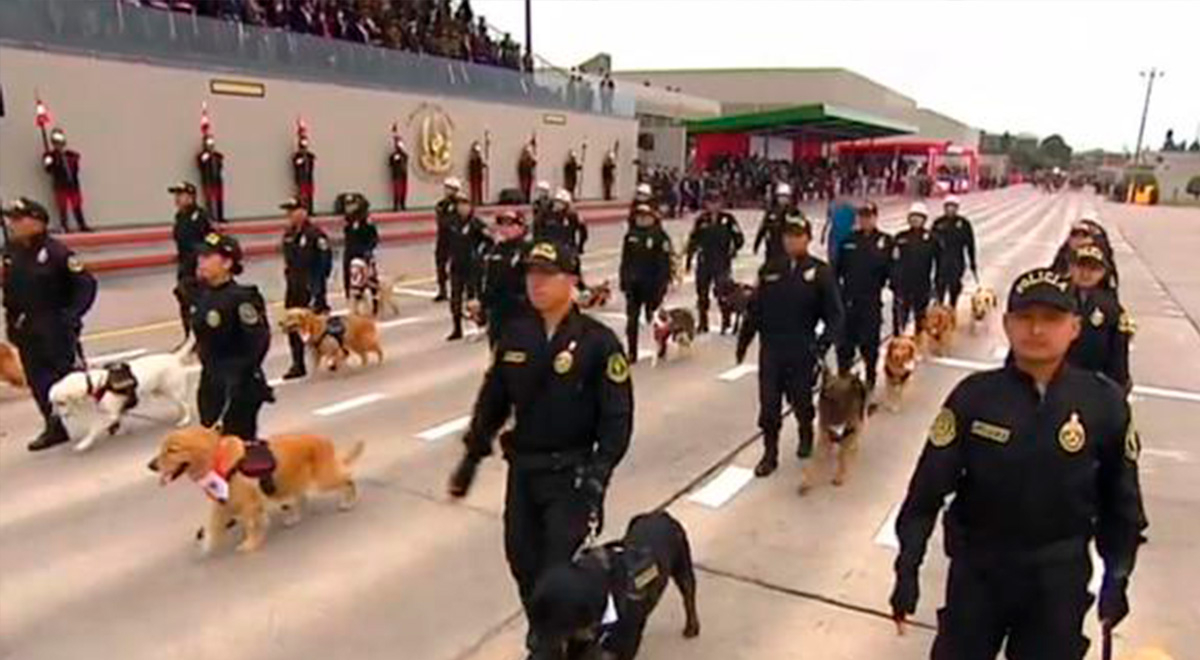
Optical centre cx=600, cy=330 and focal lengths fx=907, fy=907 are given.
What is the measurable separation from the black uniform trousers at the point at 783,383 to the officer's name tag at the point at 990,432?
152 inches

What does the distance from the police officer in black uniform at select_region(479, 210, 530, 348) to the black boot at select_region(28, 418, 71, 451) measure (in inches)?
149

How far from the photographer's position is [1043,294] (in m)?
2.87

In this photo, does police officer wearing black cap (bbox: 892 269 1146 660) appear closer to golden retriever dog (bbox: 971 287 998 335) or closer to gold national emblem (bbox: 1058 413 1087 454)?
gold national emblem (bbox: 1058 413 1087 454)

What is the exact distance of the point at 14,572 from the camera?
534 cm

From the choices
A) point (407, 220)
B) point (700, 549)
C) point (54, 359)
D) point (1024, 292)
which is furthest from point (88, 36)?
point (1024, 292)

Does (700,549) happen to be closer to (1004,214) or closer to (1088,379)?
(1088,379)

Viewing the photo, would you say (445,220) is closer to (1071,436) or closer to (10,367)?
(10,367)

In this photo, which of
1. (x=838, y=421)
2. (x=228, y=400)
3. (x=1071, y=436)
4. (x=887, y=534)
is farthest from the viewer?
(x=838, y=421)

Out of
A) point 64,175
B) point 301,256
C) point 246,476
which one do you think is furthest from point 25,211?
point 64,175

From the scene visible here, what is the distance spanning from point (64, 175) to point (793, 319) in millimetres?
14807

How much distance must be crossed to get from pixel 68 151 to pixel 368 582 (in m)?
14.5

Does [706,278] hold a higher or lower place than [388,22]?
lower

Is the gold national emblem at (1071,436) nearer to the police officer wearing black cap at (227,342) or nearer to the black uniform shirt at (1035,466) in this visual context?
the black uniform shirt at (1035,466)

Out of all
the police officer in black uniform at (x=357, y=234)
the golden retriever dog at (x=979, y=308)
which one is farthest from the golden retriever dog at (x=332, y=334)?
the golden retriever dog at (x=979, y=308)
